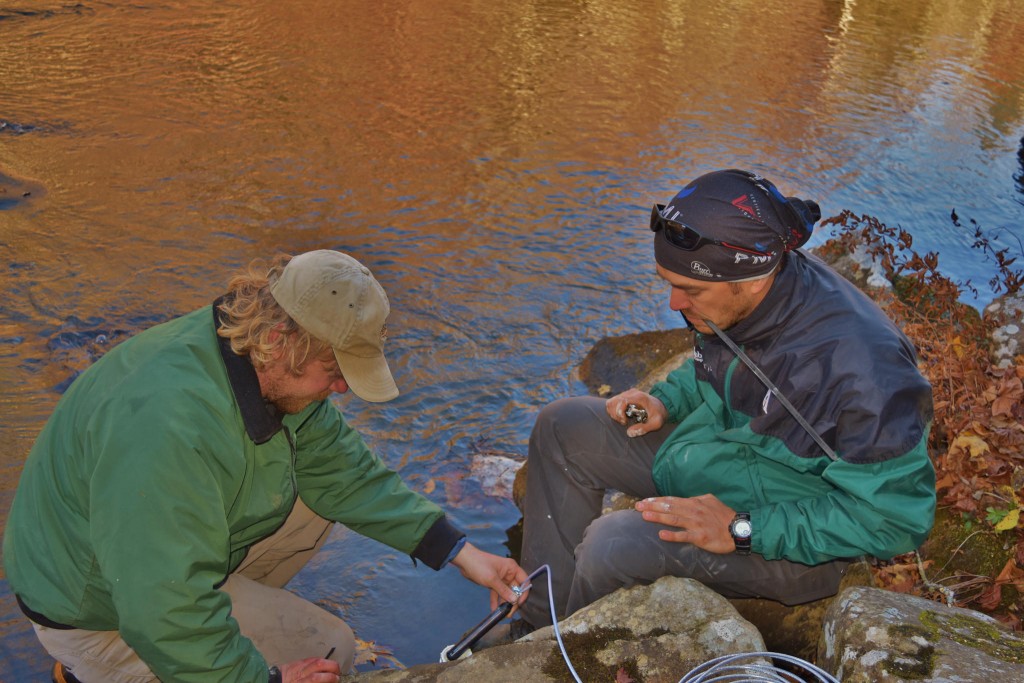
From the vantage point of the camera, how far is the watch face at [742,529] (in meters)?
3.38

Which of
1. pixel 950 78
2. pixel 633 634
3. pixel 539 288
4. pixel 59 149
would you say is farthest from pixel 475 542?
pixel 950 78

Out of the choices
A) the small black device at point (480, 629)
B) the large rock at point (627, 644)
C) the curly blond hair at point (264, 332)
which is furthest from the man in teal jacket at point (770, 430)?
the curly blond hair at point (264, 332)

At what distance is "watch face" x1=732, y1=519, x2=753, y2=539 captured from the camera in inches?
133

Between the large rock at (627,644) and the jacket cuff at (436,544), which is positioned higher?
the large rock at (627,644)

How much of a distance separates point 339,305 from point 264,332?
27cm

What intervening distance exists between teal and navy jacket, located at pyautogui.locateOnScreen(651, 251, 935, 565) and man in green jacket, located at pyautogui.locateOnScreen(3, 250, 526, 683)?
4.81 ft

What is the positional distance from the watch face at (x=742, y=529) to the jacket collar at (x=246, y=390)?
182 cm

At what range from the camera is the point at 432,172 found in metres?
11.0

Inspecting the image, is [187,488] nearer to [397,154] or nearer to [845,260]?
[845,260]

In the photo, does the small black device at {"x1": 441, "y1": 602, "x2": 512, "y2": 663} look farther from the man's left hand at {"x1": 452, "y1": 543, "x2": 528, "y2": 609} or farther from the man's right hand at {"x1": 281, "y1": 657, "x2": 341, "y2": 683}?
the man's right hand at {"x1": 281, "y1": 657, "x2": 341, "y2": 683}

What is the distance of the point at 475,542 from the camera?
5.39 meters

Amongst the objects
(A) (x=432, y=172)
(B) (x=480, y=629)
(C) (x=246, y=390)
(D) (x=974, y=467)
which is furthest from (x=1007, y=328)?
(A) (x=432, y=172)

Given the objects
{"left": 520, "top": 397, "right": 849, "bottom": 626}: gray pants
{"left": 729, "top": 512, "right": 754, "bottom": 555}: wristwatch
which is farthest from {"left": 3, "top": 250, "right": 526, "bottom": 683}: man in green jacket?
{"left": 729, "top": 512, "right": 754, "bottom": 555}: wristwatch

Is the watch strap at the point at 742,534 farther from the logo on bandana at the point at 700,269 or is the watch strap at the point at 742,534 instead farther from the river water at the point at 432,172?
the river water at the point at 432,172
